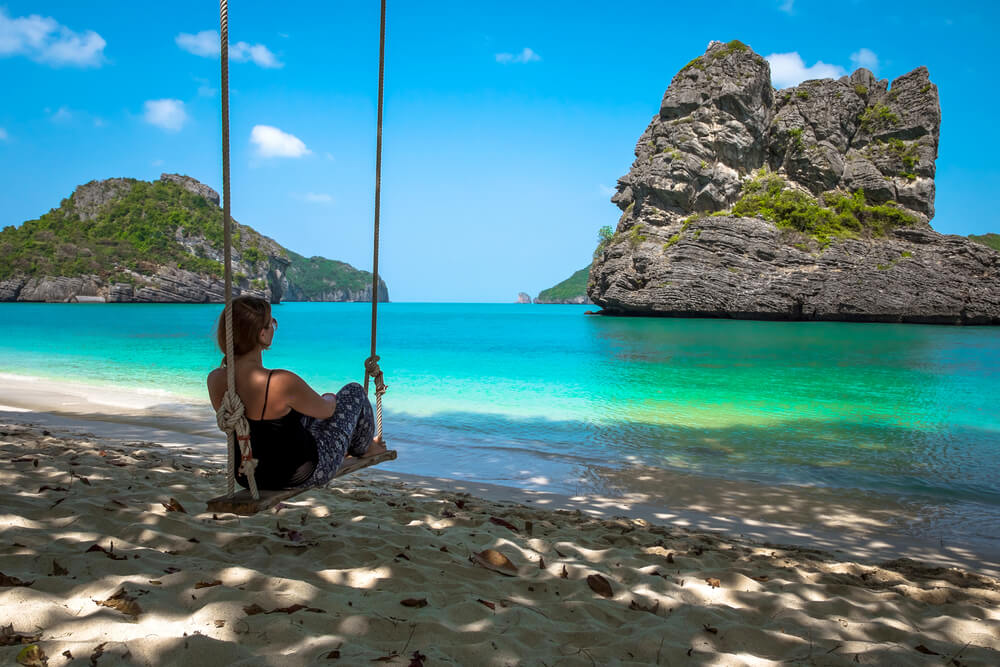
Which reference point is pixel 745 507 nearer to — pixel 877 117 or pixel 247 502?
pixel 247 502

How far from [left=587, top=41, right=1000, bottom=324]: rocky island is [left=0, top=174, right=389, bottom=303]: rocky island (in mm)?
64449

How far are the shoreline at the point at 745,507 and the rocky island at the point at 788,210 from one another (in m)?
45.2

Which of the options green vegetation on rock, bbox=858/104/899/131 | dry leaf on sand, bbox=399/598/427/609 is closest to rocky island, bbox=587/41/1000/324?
green vegetation on rock, bbox=858/104/899/131

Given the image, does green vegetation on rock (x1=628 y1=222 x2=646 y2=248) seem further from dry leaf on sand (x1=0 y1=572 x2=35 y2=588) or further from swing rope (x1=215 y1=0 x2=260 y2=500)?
dry leaf on sand (x1=0 y1=572 x2=35 y2=588)

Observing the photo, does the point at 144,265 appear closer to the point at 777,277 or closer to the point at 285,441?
the point at 777,277

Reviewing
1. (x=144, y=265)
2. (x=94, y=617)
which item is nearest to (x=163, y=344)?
(x=94, y=617)

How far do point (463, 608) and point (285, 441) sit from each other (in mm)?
1267

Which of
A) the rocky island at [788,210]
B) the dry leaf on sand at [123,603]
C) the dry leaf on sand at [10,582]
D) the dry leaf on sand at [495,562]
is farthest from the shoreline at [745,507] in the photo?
the rocky island at [788,210]

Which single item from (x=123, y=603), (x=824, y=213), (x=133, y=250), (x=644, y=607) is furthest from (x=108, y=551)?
(x=133, y=250)

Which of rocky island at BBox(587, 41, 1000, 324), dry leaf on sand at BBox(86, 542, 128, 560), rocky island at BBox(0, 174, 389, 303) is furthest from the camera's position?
rocky island at BBox(0, 174, 389, 303)

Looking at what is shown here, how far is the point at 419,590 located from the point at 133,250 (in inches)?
4085

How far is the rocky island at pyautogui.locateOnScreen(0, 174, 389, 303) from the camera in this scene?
81.6 meters

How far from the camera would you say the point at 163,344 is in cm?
2420

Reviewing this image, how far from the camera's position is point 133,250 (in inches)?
3516
